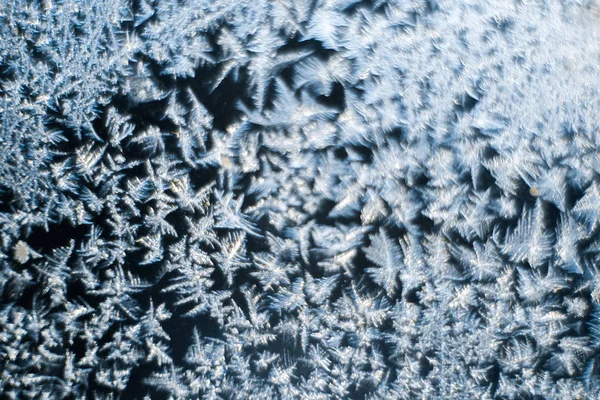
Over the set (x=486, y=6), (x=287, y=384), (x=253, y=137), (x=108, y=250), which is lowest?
(x=287, y=384)

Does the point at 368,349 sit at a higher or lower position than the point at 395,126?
lower

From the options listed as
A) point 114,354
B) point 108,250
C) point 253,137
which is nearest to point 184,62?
point 253,137

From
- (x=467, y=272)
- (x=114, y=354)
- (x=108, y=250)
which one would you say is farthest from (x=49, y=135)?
(x=467, y=272)

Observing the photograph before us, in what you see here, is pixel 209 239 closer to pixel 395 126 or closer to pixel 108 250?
pixel 108 250

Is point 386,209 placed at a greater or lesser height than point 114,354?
greater

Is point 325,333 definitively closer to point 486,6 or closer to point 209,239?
point 209,239

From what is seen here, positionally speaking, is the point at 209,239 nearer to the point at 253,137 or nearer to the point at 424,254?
the point at 253,137

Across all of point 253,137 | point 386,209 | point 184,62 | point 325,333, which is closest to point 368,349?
point 325,333
